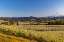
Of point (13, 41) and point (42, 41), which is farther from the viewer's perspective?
point (42, 41)

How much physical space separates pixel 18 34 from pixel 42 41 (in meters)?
4.43

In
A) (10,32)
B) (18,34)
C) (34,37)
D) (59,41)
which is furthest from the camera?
(10,32)

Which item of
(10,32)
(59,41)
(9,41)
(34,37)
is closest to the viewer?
(9,41)

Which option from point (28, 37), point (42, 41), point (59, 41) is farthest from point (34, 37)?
point (59, 41)

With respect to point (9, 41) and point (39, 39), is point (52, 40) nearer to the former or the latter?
point (39, 39)

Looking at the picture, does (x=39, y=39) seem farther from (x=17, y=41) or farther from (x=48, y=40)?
(x=17, y=41)

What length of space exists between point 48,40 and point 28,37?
2.85m

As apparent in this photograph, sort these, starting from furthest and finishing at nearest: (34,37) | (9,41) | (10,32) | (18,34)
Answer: (10,32) < (18,34) < (34,37) < (9,41)

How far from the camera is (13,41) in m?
15.2

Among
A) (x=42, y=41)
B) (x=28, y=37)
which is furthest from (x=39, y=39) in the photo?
(x=28, y=37)

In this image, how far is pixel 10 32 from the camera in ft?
70.1

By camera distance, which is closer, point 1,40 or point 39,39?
point 1,40

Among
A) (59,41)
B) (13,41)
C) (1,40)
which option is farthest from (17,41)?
(59,41)

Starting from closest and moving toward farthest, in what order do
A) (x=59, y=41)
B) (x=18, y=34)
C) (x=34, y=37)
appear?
1. (x=59, y=41)
2. (x=34, y=37)
3. (x=18, y=34)
